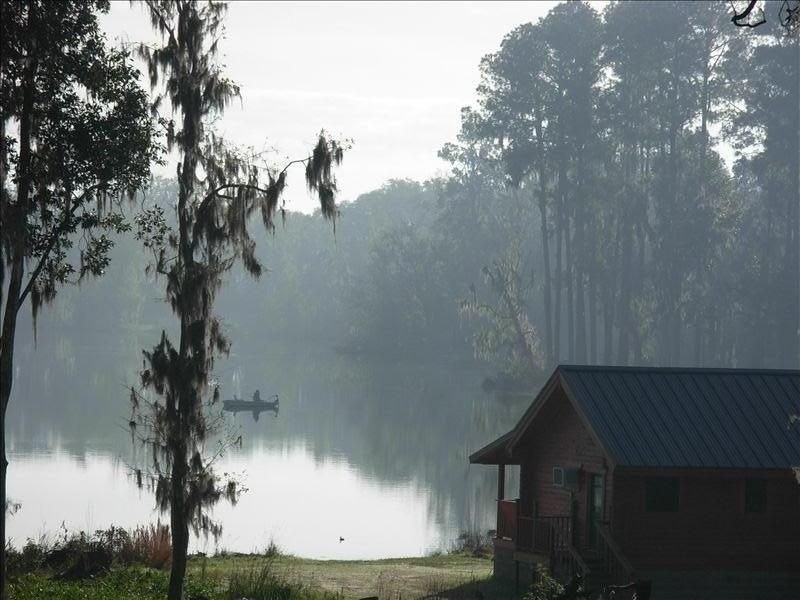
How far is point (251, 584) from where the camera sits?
2584cm

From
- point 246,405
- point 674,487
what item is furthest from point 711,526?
point 246,405

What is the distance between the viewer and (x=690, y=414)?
96.0 feet

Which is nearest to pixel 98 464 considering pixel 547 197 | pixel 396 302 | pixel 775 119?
pixel 547 197

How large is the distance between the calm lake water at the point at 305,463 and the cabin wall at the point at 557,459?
25.4 ft

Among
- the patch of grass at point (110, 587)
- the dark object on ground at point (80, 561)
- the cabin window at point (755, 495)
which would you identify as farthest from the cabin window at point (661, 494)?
the dark object on ground at point (80, 561)

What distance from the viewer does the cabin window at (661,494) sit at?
93.3ft

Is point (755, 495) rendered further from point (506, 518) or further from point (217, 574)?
point (217, 574)

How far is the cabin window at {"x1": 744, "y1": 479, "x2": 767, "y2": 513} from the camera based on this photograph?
28781 mm

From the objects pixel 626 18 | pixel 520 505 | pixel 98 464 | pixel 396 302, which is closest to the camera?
pixel 520 505

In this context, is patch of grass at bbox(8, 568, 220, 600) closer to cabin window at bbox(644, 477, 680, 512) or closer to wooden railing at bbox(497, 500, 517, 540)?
wooden railing at bbox(497, 500, 517, 540)

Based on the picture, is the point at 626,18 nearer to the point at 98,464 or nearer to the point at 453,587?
the point at 98,464

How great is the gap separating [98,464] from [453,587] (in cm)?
2780

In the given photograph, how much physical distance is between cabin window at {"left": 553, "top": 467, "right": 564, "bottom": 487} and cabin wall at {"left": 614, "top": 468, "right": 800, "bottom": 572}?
192 cm

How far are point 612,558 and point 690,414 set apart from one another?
3.58m
